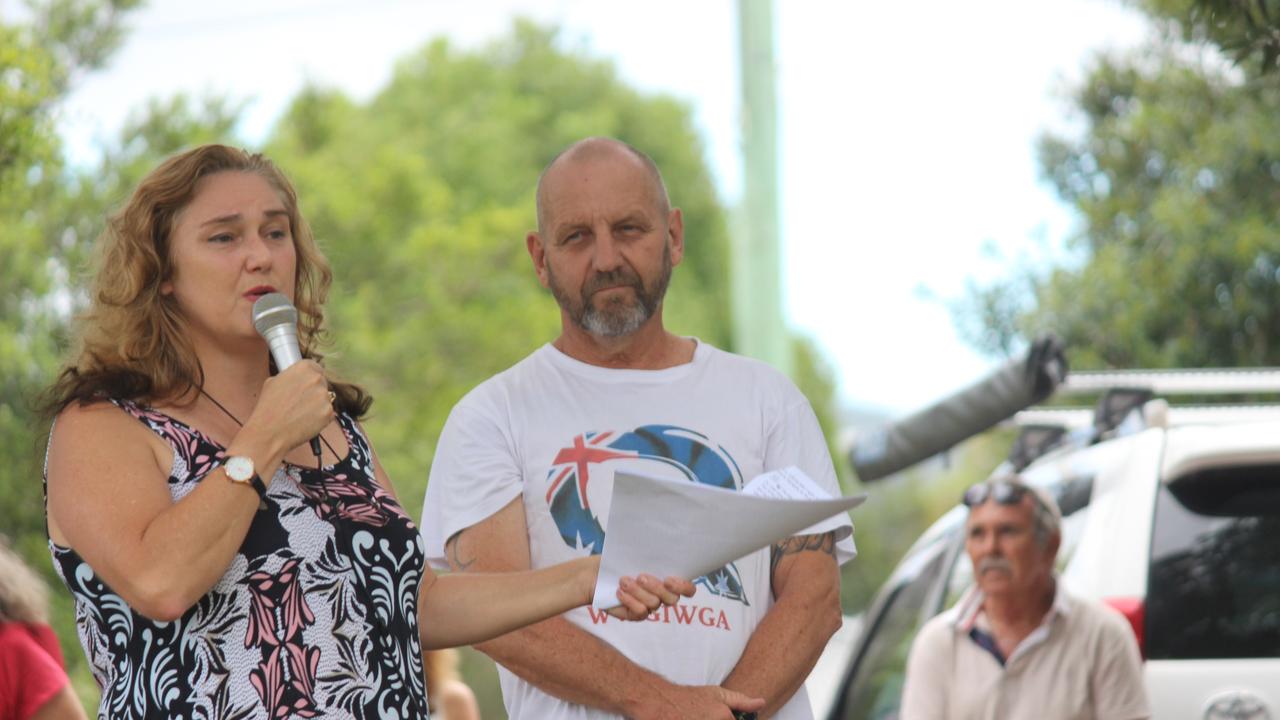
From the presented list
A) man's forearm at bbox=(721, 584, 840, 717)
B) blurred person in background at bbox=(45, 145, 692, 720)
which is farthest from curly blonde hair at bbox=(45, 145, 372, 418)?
man's forearm at bbox=(721, 584, 840, 717)

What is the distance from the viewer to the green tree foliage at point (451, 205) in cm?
2755

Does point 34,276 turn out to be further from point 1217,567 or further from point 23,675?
point 1217,567

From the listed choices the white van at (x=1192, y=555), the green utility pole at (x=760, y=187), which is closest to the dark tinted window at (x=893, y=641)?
the white van at (x=1192, y=555)

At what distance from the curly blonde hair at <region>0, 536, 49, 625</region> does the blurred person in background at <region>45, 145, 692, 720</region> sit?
1.55 metres

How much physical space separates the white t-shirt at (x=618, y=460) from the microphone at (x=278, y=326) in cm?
85

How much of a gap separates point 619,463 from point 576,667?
431 mm

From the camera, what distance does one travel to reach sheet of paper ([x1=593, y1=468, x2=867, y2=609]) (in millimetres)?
2949

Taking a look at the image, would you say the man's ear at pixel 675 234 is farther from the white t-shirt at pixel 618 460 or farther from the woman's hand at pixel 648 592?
the woman's hand at pixel 648 592

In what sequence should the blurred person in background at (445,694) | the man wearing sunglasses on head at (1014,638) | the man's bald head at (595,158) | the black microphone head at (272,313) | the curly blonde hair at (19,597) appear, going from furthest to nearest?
the blurred person in background at (445,694) < the man wearing sunglasses on head at (1014,638) < the curly blonde hair at (19,597) < the man's bald head at (595,158) < the black microphone head at (272,313)

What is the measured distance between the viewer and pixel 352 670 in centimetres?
307

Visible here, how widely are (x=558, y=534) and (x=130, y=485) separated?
1115mm

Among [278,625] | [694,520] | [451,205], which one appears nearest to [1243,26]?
[694,520]

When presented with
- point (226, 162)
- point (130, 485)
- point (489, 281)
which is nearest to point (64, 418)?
point (130, 485)

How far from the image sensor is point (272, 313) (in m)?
3.09
